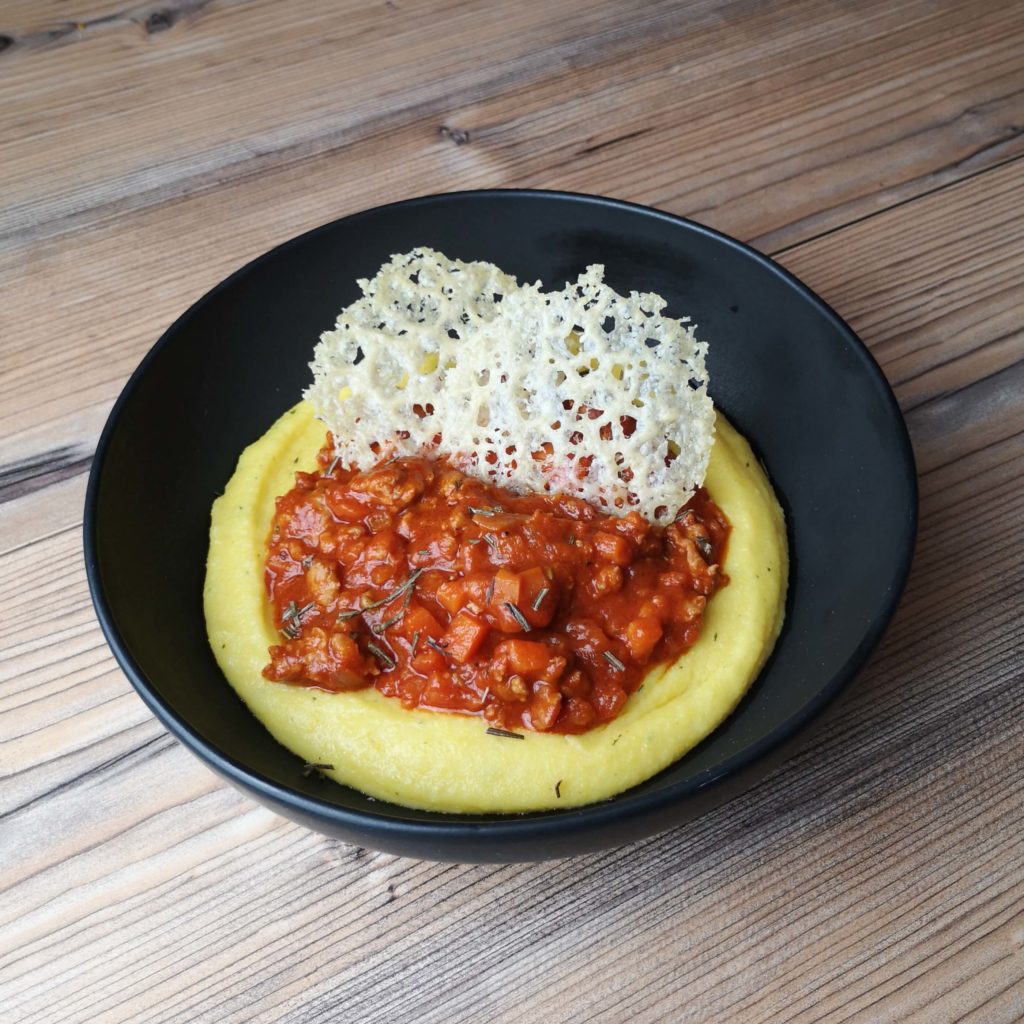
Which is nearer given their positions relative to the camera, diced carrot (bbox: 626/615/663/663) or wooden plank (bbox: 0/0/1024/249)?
diced carrot (bbox: 626/615/663/663)

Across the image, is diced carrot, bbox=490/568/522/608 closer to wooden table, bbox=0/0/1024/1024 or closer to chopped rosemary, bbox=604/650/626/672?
chopped rosemary, bbox=604/650/626/672

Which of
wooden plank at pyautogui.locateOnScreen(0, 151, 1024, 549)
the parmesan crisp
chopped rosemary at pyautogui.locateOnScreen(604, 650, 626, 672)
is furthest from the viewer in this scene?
wooden plank at pyautogui.locateOnScreen(0, 151, 1024, 549)

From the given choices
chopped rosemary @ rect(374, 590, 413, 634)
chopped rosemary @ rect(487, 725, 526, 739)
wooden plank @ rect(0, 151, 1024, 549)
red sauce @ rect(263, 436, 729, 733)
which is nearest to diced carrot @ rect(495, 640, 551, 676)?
red sauce @ rect(263, 436, 729, 733)

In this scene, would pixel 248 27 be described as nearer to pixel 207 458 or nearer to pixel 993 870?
pixel 207 458

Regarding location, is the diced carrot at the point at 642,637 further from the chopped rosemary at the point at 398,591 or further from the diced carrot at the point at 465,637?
the chopped rosemary at the point at 398,591

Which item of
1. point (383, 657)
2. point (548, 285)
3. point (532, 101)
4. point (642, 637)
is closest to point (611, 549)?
point (642, 637)

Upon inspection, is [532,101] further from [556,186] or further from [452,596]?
[452,596]

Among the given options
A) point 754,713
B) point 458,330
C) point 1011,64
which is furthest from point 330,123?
point 754,713
